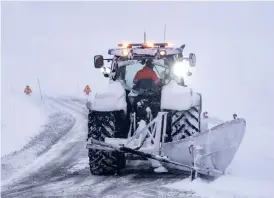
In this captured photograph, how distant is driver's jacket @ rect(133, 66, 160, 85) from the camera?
8977mm

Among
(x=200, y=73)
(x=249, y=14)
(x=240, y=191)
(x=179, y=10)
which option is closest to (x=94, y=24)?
(x=179, y=10)

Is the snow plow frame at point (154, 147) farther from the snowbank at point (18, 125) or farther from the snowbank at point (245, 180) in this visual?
the snowbank at point (18, 125)

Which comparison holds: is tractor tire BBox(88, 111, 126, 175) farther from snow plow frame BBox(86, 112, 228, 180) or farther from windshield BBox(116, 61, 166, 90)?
windshield BBox(116, 61, 166, 90)

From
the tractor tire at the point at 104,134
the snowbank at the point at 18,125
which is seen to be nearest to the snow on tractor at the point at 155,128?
the tractor tire at the point at 104,134

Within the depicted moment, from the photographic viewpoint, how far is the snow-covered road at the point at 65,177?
7152 mm

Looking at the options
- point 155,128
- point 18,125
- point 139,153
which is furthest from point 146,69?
point 18,125

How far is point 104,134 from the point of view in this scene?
26.7 ft

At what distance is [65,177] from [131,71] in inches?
94.5

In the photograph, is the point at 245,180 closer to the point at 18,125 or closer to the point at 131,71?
the point at 131,71

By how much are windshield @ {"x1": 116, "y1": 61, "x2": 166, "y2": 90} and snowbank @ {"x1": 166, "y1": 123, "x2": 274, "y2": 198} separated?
221 centimetres

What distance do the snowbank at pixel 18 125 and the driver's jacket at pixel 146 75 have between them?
13.0 ft

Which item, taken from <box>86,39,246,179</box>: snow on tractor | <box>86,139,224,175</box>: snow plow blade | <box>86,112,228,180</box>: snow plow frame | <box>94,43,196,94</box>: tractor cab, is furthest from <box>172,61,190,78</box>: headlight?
<box>86,139,224,175</box>: snow plow blade

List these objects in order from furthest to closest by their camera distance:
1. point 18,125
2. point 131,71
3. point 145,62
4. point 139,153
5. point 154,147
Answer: point 18,125 → point 131,71 → point 145,62 → point 154,147 → point 139,153

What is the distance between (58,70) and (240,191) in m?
58.9
